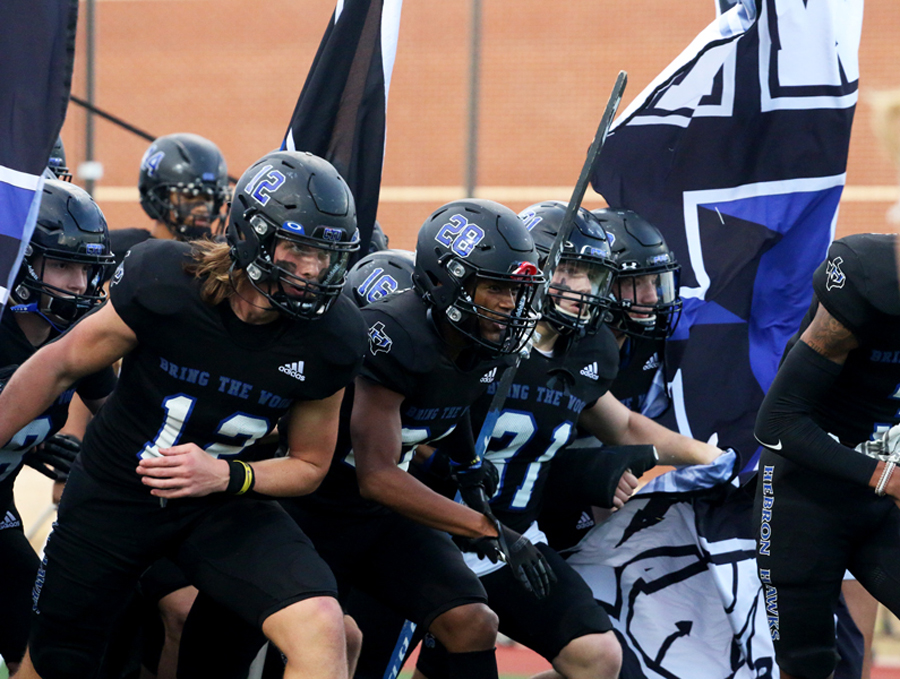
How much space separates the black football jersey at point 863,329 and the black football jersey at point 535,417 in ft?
2.53

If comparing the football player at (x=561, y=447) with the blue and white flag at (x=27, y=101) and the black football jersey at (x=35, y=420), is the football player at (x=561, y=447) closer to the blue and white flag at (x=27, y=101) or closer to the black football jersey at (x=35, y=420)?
the black football jersey at (x=35, y=420)

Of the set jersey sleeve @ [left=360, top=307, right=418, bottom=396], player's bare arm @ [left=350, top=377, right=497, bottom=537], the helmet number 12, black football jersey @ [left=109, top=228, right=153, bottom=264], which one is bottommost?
player's bare arm @ [left=350, top=377, right=497, bottom=537]

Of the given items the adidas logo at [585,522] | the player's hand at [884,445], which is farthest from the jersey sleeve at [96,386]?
the player's hand at [884,445]

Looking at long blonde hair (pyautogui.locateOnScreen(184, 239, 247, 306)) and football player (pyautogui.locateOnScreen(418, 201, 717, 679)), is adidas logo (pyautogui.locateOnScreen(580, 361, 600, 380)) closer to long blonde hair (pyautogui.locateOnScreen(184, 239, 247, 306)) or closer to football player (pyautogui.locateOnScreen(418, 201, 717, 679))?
football player (pyautogui.locateOnScreen(418, 201, 717, 679))

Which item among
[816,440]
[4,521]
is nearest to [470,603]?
[816,440]

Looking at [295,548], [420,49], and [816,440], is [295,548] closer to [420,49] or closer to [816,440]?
[816,440]

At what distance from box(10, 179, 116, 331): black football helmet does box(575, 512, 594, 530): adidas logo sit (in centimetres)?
201

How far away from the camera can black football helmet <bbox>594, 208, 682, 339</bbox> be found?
187 inches

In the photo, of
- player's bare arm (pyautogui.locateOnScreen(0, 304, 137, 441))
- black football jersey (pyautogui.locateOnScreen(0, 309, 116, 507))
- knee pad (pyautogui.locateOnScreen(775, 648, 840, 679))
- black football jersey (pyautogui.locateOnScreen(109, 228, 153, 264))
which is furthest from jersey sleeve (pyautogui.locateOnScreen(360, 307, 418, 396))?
black football jersey (pyautogui.locateOnScreen(109, 228, 153, 264))

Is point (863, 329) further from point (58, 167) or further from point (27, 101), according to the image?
point (58, 167)

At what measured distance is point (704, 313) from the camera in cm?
516

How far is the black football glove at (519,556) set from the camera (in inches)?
145

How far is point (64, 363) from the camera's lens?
318 cm

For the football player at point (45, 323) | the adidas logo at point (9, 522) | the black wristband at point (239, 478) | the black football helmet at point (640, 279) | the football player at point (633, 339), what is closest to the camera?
the black wristband at point (239, 478)
